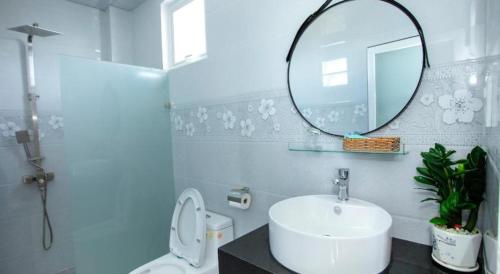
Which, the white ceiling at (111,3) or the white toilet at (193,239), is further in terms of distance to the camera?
the white ceiling at (111,3)

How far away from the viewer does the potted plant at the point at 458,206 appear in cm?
76

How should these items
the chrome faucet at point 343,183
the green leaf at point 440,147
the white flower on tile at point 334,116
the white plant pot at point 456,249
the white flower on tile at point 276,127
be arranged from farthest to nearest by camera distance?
1. the white flower on tile at point 276,127
2. the white flower on tile at point 334,116
3. the chrome faucet at point 343,183
4. the green leaf at point 440,147
5. the white plant pot at point 456,249

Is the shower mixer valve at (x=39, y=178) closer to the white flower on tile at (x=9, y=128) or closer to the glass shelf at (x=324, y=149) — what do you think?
the white flower on tile at (x=9, y=128)

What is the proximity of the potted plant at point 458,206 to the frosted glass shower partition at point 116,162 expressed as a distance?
185 centimetres

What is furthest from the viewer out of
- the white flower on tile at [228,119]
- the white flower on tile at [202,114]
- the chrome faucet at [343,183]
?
the white flower on tile at [202,114]

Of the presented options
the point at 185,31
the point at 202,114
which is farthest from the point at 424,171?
the point at 185,31

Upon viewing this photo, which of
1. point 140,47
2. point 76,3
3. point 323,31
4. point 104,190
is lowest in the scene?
point 104,190

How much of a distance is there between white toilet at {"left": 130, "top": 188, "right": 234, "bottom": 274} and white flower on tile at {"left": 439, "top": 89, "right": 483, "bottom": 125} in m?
1.28

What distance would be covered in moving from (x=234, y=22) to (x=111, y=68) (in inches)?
36.5

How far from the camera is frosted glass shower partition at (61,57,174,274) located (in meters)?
1.63

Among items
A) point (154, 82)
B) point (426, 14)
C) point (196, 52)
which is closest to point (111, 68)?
point (154, 82)

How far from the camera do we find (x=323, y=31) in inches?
48.5

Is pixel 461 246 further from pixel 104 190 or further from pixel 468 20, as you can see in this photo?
pixel 104 190

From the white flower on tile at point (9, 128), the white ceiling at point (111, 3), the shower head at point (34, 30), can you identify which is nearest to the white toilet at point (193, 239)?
the white flower on tile at point (9, 128)
